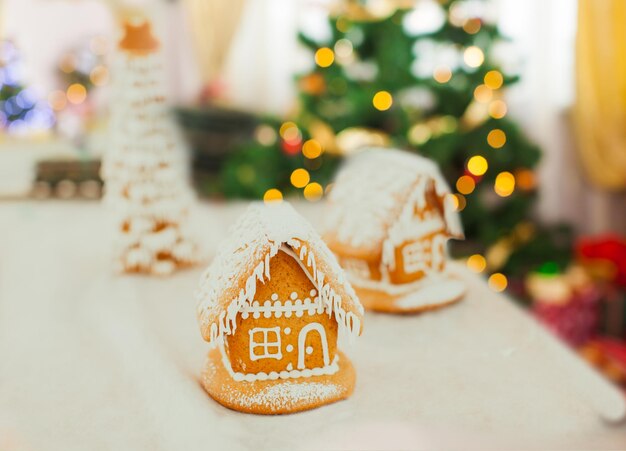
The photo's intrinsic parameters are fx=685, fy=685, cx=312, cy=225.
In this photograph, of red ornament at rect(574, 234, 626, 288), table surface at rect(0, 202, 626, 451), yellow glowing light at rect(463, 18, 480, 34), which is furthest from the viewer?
yellow glowing light at rect(463, 18, 480, 34)

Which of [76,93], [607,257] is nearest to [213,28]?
[76,93]

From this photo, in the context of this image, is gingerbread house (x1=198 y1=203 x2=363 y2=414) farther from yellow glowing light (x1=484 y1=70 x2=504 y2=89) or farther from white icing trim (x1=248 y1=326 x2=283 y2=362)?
yellow glowing light (x1=484 y1=70 x2=504 y2=89)

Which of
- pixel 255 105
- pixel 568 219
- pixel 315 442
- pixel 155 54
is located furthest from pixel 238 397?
pixel 255 105

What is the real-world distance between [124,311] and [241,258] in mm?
431

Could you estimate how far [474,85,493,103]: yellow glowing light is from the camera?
2.50 meters

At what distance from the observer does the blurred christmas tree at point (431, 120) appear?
8.06 ft

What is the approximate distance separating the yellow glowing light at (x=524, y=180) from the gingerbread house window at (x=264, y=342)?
195cm

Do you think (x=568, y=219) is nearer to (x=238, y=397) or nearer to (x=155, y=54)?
(x=155, y=54)

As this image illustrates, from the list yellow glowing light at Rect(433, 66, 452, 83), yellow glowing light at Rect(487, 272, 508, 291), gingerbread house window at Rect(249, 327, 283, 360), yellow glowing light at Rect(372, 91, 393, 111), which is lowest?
yellow glowing light at Rect(487, 272, 508, 291)

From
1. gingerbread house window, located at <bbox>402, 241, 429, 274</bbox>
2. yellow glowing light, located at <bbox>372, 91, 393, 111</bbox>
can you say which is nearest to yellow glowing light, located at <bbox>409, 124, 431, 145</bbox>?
yellow glowing light, located at <bbox>372, 91, 393, 111</bbox>

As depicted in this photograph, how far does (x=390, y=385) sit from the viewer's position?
0.90 meters

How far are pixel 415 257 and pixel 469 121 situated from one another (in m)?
1.53

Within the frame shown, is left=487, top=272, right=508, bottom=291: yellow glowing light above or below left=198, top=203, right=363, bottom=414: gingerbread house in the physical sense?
below

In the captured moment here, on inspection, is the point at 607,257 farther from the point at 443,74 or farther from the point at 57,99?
the point at 57,99
